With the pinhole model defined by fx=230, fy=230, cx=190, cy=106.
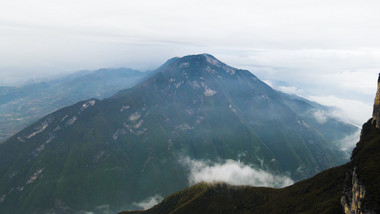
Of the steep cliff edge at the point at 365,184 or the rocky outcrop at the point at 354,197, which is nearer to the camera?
the steep cliff edge at the point at 365,184

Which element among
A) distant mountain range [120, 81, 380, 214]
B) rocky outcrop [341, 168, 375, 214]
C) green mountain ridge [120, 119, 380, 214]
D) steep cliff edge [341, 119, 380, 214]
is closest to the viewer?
steep cliff edge [341, 119, 380, 214]

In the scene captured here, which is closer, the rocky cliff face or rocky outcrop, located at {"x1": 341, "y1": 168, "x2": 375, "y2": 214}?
the rocky cliff face

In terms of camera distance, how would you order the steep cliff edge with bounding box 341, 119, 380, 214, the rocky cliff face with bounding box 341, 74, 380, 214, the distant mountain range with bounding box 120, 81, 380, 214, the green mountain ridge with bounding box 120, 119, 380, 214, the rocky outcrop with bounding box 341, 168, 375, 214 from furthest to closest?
the distant mountain range with bounding box 120, 81, 380, 214
the green mountain ridge with bounding box 120, 119, 380, 214
the rocky outcrop with bounding box 341, 168, 375, 214
the rocky cliff face with bounding box 341, 74, 380, 214
the steep cliff edge with bounding box 341, 119, 380, 214

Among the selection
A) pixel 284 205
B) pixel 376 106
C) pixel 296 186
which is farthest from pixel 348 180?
pixel 296 186

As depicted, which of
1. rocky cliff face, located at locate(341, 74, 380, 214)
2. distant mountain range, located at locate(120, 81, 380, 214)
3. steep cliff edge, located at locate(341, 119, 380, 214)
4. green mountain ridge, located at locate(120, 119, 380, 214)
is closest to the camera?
steep cliff edge, located at locate(341, 119, 380, 214)

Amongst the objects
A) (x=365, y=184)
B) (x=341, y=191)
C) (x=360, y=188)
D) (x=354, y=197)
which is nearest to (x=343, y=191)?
(x=354, y=197)

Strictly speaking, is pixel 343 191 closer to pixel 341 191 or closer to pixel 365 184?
pixel 365 184

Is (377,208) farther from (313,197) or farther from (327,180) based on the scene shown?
(327,180)

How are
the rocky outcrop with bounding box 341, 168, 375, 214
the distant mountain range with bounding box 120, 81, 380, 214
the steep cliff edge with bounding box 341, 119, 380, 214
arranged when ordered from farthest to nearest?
the distant mountain range with bounding box 120, 81, 380, 214 < the rocky outcrop with bounding box 341, 168, 375, 214 < the steep cliff edge with bounding box 341, 119, 380, 214

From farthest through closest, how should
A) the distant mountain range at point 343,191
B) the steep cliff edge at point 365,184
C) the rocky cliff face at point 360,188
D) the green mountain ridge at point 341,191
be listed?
the distant mountain range at point 343,191 < the green mountain ridge at point 341,191 < the rocky cliff face at point 360,188 < the steep cliff edge at point 365,184

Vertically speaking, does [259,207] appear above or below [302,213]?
below

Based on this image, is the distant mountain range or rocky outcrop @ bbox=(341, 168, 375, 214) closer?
rocky outcrop @ bbox=(341, 168, 375, 214)
